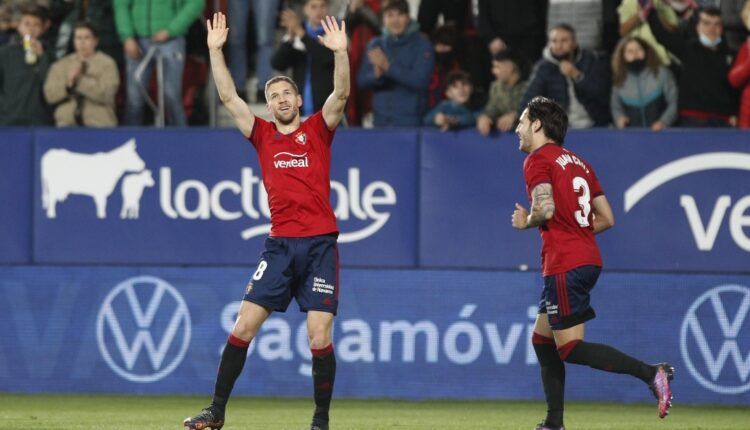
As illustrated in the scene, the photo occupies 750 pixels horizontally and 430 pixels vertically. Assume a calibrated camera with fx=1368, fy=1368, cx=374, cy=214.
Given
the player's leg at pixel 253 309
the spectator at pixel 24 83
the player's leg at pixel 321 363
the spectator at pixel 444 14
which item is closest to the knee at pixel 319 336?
the player's leg at pixel 321 363

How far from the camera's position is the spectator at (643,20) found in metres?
12.9

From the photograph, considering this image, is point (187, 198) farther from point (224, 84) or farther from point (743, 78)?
point (743, 78)

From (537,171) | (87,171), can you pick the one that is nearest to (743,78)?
(537,171)

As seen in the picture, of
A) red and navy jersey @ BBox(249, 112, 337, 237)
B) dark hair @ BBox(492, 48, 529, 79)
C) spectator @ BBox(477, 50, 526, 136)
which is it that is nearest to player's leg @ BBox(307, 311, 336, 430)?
red and navy jersey @ BBox(249, 112, 337, 237)

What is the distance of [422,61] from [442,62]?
0.56m

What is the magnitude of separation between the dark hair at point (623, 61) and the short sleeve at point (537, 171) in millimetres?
4318

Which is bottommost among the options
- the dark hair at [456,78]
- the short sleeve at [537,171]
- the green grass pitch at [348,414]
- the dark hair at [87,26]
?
the green grass pitch at [348,414]

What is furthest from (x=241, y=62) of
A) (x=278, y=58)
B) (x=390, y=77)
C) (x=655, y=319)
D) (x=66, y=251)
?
(x=655, y=319)

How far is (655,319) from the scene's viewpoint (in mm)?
12000

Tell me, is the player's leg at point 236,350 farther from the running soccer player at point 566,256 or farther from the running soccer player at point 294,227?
the running soccer player at point 566,256

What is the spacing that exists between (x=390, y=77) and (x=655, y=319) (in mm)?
3323

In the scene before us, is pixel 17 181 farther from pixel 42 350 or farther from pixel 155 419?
pixel 155 419

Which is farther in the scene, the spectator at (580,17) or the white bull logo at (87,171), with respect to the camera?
the spectator at (580,17)

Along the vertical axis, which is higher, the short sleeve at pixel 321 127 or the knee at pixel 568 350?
the short sleeve at pixel 321 127
